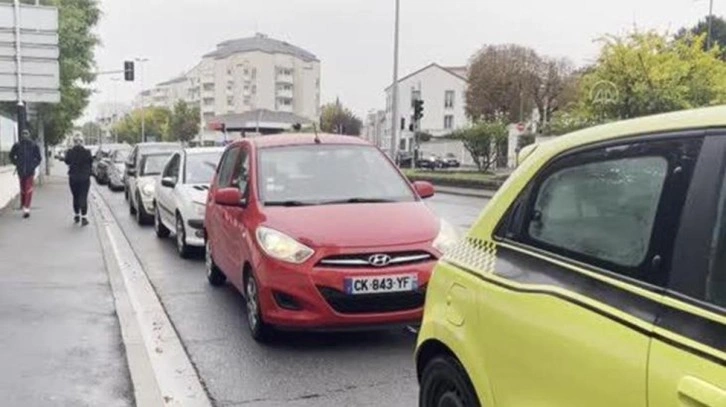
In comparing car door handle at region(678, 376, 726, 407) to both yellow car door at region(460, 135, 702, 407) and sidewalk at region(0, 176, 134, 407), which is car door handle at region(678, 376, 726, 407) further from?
sidewalk at region(0, 176, 134, 407)

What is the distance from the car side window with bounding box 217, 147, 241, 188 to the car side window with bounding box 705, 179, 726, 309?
6.19 meters

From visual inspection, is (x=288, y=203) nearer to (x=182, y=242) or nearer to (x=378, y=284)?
(x=378, y=284)

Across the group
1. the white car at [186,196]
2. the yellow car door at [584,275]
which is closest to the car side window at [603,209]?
the yellow car door at [584,275]

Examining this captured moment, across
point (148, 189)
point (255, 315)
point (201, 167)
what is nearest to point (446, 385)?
point (255, 315)

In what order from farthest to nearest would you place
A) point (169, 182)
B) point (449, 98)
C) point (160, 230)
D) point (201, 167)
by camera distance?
point (449, 98) → point (160, 230) → point (201, 167) → point (169, 182)

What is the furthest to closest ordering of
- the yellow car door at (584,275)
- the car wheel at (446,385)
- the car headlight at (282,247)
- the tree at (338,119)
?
the tree at (338,119) → the car headlight at (282,247) → the car wheel at (446,385) → the yellow car door at (584,275)

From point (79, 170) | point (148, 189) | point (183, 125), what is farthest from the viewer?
point (183, 125)

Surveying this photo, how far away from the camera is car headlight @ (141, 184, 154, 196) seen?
16.2 meters

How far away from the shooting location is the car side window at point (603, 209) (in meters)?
2.39

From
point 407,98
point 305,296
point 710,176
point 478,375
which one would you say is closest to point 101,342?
point 305,296

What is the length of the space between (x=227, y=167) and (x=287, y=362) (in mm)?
3054

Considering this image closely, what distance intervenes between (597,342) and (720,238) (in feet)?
1.55

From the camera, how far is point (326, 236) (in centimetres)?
593

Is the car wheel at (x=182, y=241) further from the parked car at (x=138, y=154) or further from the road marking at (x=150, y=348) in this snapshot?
the parked car at (x=138, y=154)
